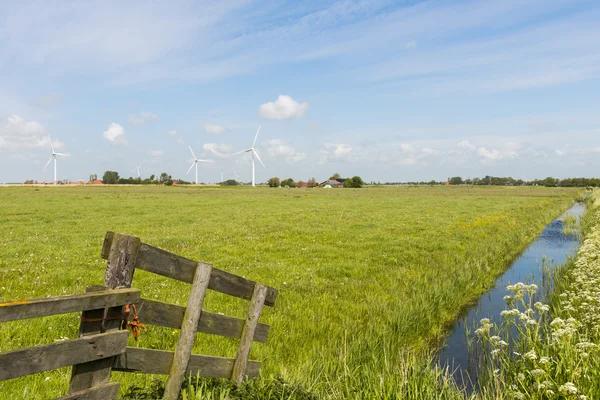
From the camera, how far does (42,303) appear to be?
351cm

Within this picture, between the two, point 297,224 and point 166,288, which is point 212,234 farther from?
point 166,288

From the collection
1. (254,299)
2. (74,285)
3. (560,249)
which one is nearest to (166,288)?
(74,285)

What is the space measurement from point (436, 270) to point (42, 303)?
52.2 ft

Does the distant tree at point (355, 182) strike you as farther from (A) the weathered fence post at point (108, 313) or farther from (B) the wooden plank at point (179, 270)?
(A) the weathered fence post at point (108, 313)

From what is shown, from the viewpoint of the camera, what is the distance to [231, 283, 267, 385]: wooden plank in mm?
6008

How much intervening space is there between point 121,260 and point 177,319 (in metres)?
1.15

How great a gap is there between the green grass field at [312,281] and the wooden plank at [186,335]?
1696 mm

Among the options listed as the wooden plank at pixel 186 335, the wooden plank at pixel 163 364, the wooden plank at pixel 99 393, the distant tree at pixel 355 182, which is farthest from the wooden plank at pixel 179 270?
the distant tree at pixel 355 182

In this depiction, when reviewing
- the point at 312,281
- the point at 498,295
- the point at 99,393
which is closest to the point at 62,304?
the point at 99,393

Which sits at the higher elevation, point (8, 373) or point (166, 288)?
point (8, 373)

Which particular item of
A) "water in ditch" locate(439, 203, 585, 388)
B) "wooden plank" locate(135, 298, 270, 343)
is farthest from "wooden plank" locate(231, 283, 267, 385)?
A: "water in ditch" locate(439, 203, 585, 388)

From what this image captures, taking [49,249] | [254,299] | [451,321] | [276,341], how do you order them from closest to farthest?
[254,299], [276,341], [451,321], [49,249]

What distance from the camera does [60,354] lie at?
3.71m

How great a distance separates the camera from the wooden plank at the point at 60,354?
11.3 ft
